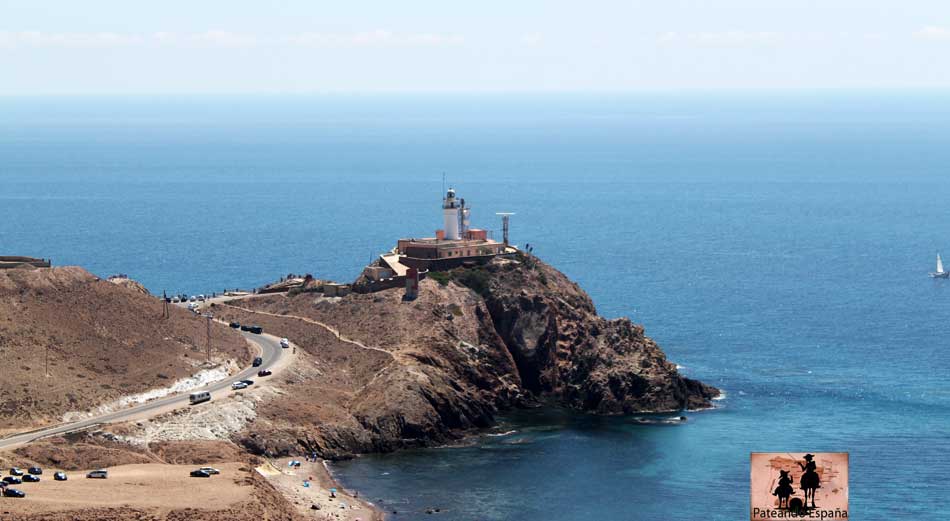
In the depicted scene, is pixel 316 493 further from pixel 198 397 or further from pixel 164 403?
pixel 164 403

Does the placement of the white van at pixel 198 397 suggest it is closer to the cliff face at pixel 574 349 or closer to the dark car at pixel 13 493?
the dark car at pixel 13 493

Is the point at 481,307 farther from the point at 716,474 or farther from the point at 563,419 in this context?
the point at 716,474

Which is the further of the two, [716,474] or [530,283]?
[530,283]

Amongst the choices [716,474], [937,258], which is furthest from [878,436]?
[937,258]

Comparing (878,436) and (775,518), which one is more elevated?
(775,518)

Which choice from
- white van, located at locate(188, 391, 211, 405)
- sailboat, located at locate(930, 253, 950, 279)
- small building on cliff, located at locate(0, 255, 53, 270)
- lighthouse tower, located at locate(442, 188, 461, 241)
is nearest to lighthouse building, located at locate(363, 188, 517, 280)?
lighthouse tower, located at locate(442, 188, 461, 241)

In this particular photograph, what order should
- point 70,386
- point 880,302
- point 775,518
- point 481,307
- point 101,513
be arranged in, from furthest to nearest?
point 880,302, point 481,307, point 70,386, point 101,513, point 775,518

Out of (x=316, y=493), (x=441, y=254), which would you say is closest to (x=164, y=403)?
(x=316, y=493)
